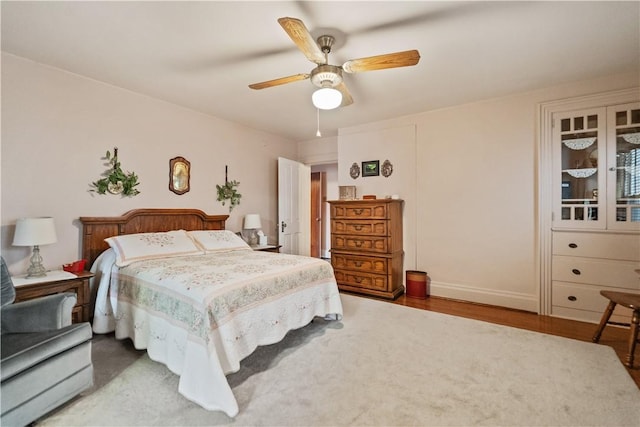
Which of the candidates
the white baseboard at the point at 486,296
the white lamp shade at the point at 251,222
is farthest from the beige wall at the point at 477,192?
the white lamp shade at the point at 251,222

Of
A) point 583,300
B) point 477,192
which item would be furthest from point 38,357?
point 583,300

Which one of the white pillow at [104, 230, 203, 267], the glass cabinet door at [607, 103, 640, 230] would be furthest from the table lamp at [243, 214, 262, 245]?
the glass cabinet door at [607, 103, 640, 230]

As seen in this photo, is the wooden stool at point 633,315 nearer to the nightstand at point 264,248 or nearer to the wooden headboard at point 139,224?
the nightstand at point 264,248

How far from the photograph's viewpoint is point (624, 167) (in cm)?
290

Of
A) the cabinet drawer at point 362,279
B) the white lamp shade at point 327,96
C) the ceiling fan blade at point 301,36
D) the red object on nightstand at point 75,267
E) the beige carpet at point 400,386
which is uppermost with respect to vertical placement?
the ceiling fan blade at point 301,36

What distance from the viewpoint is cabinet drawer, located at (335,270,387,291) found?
3.88m

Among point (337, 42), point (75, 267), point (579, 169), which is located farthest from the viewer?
point (579, 169)

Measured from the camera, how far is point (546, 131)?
325 cm

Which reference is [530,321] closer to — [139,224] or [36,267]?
[139,224]

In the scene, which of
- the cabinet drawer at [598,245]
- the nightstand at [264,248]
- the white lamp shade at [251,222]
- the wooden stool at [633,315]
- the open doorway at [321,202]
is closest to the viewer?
the wooden stool at [633,315]

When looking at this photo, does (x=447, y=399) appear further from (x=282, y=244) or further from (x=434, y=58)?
(x=282, y=244)

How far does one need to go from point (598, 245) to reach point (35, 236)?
5.46 metres

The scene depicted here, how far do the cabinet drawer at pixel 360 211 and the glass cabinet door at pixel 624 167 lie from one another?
2.42 m

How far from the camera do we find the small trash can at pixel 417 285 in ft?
12.8
